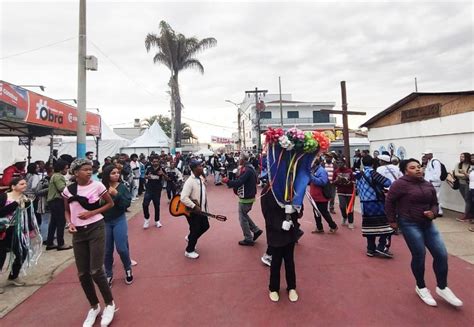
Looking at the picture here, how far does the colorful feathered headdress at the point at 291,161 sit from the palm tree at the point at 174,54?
1834cm

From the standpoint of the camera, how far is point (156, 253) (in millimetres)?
5340

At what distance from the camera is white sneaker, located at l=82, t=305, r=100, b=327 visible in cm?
311

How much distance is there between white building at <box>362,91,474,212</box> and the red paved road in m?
4.07

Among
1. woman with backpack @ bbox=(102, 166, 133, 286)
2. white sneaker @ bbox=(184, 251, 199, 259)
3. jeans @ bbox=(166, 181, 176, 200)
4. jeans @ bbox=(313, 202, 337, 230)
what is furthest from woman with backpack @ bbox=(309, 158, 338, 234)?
jeans @ bbox=(166, 181, 176, 200)

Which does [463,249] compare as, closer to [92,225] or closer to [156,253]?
[156,253]

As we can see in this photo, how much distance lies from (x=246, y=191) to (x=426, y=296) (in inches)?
116

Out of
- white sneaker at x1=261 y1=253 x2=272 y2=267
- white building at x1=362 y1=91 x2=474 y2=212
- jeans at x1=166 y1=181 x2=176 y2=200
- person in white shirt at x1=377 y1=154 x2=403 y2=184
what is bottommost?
white sneaker at x1=261 y1=253 x2=272 y2=267

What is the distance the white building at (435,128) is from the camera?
25.5 feet

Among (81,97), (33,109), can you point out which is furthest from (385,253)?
(33,109)

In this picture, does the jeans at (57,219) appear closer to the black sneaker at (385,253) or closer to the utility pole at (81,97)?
the utility pole at (81,97)

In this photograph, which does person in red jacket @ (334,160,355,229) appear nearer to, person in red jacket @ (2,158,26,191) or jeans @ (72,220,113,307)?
jeans @ (72,220,113,307)

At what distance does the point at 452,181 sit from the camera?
25.0ft

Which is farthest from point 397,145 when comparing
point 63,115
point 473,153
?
point 63,115

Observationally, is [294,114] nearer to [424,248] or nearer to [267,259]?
[267,259]
